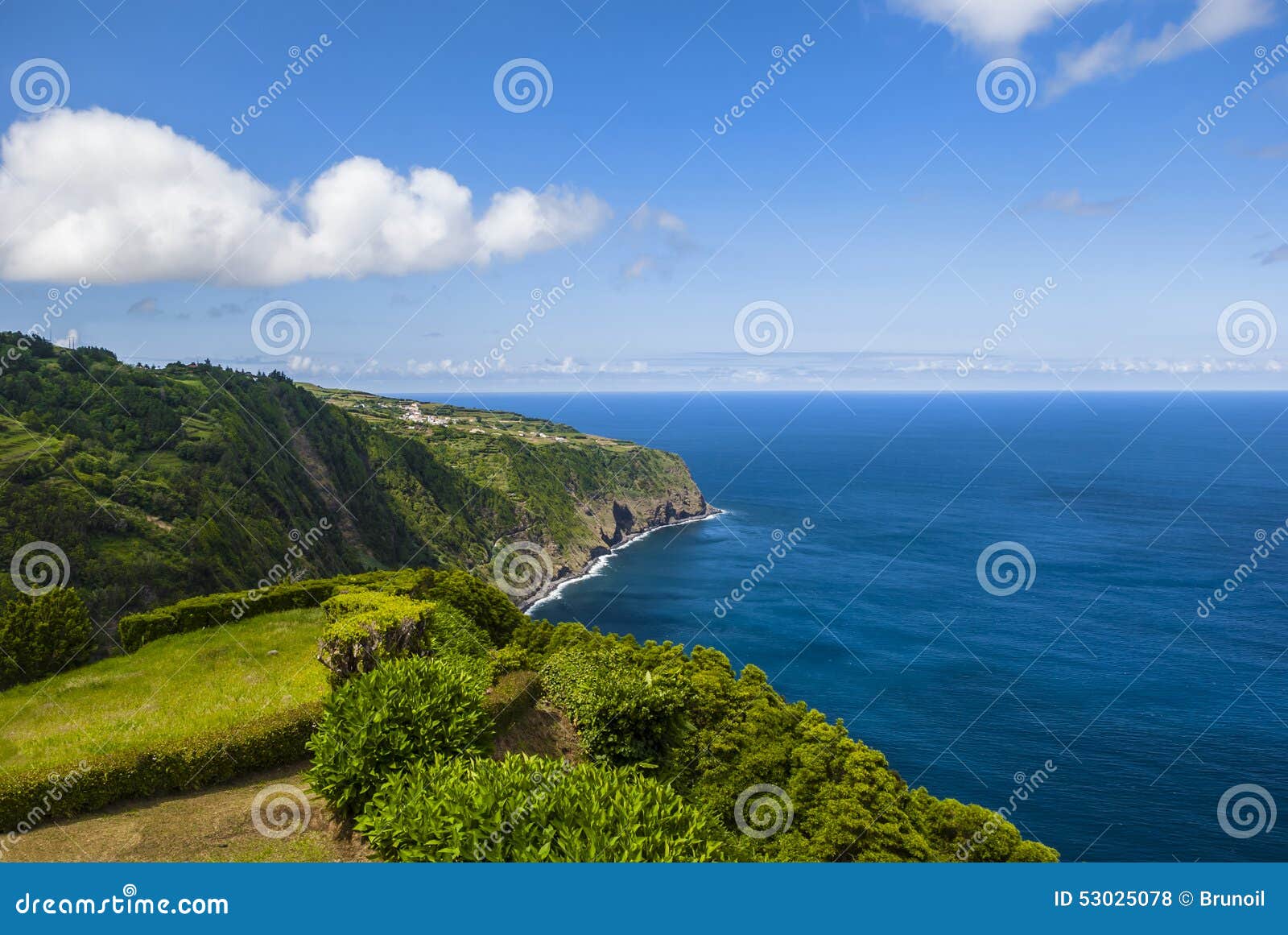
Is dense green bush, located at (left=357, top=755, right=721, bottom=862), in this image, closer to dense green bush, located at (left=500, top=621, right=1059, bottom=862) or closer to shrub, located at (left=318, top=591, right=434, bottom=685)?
shrub, located at (left=318, top=591, right=434, bottom=685)

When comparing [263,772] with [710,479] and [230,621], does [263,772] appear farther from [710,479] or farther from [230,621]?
[710,479]

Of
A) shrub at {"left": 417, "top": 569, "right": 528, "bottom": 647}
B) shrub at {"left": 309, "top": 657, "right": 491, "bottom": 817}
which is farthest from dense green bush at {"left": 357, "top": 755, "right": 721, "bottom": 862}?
shrub at {"left": 417, "top": 569, "right": 528, "bottom": 647}

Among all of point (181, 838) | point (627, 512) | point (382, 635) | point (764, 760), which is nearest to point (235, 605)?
point (382, 635)

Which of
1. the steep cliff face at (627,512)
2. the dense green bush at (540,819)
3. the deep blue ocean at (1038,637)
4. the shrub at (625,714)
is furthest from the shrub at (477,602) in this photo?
the steep cliff face at (627,512)

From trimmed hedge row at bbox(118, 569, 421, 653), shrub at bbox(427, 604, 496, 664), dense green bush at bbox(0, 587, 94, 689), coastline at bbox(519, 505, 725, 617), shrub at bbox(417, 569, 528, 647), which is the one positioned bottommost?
dense green bush at bbox(0, 587, 94, 689)

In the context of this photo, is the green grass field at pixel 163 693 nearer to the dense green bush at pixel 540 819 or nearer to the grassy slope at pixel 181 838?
the grassy slope at pixel 181 838
